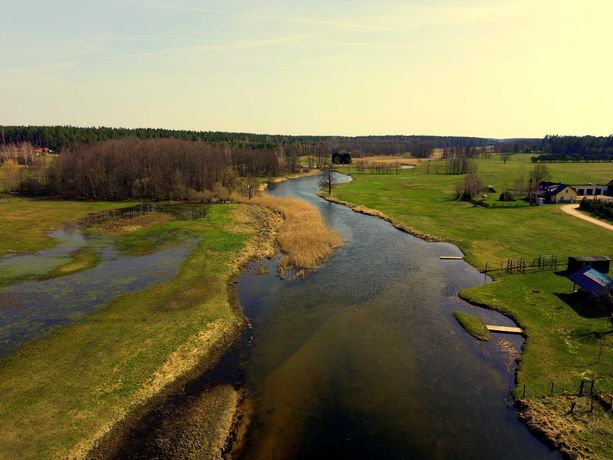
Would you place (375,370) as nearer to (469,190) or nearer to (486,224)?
(486,224)

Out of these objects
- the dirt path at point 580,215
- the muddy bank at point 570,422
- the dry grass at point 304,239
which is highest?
the dirt path at point 580,215

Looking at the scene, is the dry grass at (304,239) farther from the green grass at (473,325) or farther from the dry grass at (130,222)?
the dry grass at (130,222)

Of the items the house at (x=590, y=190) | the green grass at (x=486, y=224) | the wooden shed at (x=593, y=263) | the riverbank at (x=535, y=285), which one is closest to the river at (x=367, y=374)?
the riverbank at (x=535, y=285)

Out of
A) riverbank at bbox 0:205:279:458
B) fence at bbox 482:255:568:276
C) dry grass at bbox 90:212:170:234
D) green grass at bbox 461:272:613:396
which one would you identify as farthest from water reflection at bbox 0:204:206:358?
fence at bbox 482:255:568:276

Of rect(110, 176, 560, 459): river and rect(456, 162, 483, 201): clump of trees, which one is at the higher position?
rect(456, 162, 483, 201): clump of trees

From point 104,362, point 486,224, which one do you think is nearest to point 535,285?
point 486,224

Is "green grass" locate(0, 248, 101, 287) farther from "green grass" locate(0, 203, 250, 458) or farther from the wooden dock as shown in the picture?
the wooden dock
